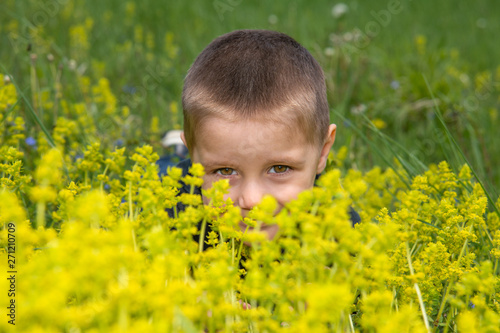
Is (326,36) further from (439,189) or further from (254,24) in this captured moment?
(439,189)

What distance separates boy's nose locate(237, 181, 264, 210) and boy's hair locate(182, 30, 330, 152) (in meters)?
0.28

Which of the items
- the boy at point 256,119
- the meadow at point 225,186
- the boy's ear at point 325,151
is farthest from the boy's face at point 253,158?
the boy's ear at point 325,151

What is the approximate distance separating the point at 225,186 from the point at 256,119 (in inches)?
30.9

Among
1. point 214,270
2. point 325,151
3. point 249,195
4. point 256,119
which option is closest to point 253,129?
point 256,119

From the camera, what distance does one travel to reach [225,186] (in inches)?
63.5

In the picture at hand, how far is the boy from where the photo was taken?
232 centimetres

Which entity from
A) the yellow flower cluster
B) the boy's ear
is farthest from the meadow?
the boy's ear

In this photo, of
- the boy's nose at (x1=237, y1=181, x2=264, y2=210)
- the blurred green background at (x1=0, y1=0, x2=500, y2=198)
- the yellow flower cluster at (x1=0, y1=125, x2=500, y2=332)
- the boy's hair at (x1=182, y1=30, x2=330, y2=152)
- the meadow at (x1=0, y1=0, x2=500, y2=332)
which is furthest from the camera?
the blurred green background at (x1=0, y1=0, x2=500, y2=198)

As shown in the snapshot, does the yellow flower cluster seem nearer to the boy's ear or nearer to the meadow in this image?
the meadow

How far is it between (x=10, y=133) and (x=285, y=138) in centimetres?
153

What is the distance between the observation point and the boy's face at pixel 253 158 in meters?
2.30

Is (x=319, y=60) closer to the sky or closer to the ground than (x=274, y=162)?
closer to the sky

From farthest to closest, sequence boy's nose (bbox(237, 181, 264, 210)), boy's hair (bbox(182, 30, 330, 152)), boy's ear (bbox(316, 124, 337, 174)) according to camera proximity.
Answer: boy's ear (bbox(316, 124, 337, 174))
boy's hair (bbox(182, 30, 330, 152))
boy's nose (bbox(237, 181, 264, 210))

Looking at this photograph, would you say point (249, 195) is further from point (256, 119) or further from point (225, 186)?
point (225, 186)
